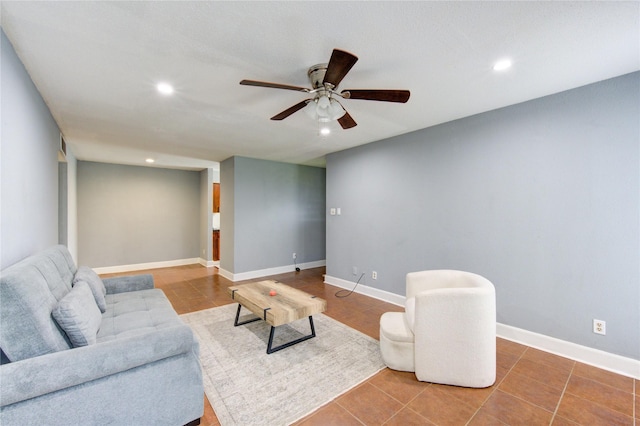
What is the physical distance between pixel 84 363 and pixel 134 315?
1.10m

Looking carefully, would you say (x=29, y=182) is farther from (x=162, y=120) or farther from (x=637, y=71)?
(x=637, y=71)

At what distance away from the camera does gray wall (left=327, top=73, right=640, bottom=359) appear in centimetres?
229

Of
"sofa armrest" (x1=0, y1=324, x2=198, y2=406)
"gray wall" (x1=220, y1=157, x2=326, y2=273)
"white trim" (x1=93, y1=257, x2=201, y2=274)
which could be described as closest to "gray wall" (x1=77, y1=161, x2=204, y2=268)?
"white trim" (x1=93, y1=257, x2=201, y2=274)

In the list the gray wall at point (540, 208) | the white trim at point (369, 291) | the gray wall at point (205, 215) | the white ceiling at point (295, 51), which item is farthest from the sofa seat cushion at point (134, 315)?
the gray wall at point (205, 215)

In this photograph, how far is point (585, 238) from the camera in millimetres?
2455

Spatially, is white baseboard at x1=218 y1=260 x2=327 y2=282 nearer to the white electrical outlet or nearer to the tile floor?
the tile floor

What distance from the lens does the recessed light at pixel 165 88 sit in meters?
2.38

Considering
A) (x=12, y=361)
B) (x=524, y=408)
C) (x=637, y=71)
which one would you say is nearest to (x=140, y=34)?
(x=12, y=361)

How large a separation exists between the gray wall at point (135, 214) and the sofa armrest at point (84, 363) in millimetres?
5779

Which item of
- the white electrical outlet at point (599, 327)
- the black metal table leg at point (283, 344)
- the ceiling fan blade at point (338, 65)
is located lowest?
the black metal table leg at point (283, 344)

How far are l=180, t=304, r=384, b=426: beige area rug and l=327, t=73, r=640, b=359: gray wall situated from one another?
5.35 ft

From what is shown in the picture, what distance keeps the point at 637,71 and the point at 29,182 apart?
4977 millimetres

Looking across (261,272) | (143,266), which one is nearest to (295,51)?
(261,272)

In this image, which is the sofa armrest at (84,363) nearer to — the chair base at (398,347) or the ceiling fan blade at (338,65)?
the chair base at (398,347)
